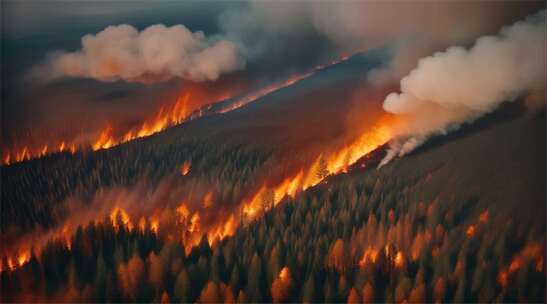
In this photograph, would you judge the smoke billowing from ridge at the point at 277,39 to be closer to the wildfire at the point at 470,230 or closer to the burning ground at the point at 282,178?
the burning ground at the point at 282,178

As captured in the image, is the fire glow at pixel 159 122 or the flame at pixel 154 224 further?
the fire glow at pixel 159 122

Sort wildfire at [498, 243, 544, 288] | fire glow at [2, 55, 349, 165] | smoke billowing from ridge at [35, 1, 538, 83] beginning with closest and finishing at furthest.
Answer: wildfire at [498, 243, 544, 288], smoke billowing from ridge at [35, 1, 538, 83], fire glow at [2, 55, 349, 165]

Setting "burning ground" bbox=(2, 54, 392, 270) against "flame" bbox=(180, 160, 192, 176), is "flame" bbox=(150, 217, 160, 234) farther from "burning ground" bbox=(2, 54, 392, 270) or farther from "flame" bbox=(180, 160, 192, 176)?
"flame" bbox=(180, 160, 192, 176)

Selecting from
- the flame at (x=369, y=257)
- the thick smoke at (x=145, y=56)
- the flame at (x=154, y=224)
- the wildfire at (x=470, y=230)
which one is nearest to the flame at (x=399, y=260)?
the flame at (x=369, y=257)

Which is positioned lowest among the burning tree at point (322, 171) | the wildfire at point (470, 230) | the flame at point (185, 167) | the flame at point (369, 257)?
the flame at point (369, 257)

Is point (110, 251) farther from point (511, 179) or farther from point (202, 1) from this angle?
point (511, 179)

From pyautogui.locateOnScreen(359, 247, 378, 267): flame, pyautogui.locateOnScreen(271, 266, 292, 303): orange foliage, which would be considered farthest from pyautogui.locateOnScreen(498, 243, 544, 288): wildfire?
pyautogui.locateOnScreen(271, 266, 292, 303): orange foliage

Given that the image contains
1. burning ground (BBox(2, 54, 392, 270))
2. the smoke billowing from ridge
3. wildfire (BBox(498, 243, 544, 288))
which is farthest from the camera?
burning ground (BBox(2, 54, 392, 270))
